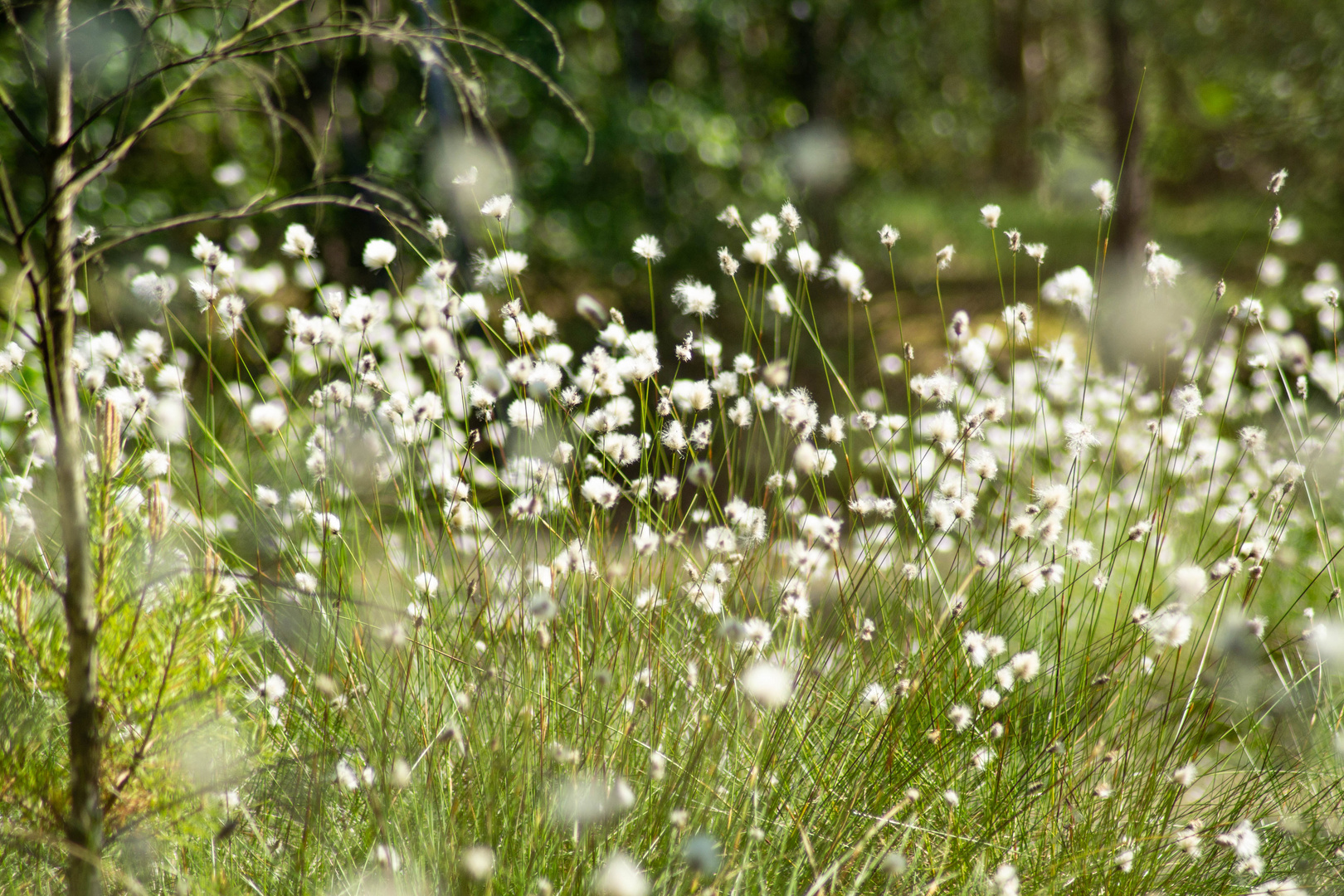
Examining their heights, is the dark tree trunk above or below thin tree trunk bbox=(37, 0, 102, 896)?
above

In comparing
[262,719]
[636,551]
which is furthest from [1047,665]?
[262,719]

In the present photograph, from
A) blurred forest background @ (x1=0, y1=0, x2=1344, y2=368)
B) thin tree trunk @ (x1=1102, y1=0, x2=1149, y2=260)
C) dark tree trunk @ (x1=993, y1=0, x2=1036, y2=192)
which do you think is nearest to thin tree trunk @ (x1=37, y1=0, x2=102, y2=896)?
blurred forest background @ (x1=0, y1=0, x2=1344, y2=368)

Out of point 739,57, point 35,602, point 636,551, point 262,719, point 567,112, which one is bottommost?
point 262,719

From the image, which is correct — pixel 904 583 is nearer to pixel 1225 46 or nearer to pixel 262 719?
pixel 262 719

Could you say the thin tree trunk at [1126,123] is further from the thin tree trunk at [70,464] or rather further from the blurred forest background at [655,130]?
the thin tree trunk at [70,464]

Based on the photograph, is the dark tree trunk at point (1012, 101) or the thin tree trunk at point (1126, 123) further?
the dark tree trunk at point (1012, 101)

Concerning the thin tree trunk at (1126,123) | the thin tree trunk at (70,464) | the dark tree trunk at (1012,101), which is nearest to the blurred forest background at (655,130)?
the thin tree trunk at (1126,123)

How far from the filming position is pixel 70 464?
1234 mm

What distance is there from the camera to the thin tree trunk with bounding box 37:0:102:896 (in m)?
1.24

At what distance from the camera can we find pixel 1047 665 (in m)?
2.28

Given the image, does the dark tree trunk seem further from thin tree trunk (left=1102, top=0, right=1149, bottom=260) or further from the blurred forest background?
thin tree trunk (left=1102, top=0, right=1149, bottom=260)

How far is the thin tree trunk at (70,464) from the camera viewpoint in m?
1.24

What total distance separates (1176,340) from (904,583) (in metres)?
2.40

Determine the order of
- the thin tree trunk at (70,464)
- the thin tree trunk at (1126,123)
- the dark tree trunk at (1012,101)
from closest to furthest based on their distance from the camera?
the thin tree trunk at (70,464) → the thin tree trunk at (1126,123) → the dark tree trunk at (1012,101)
